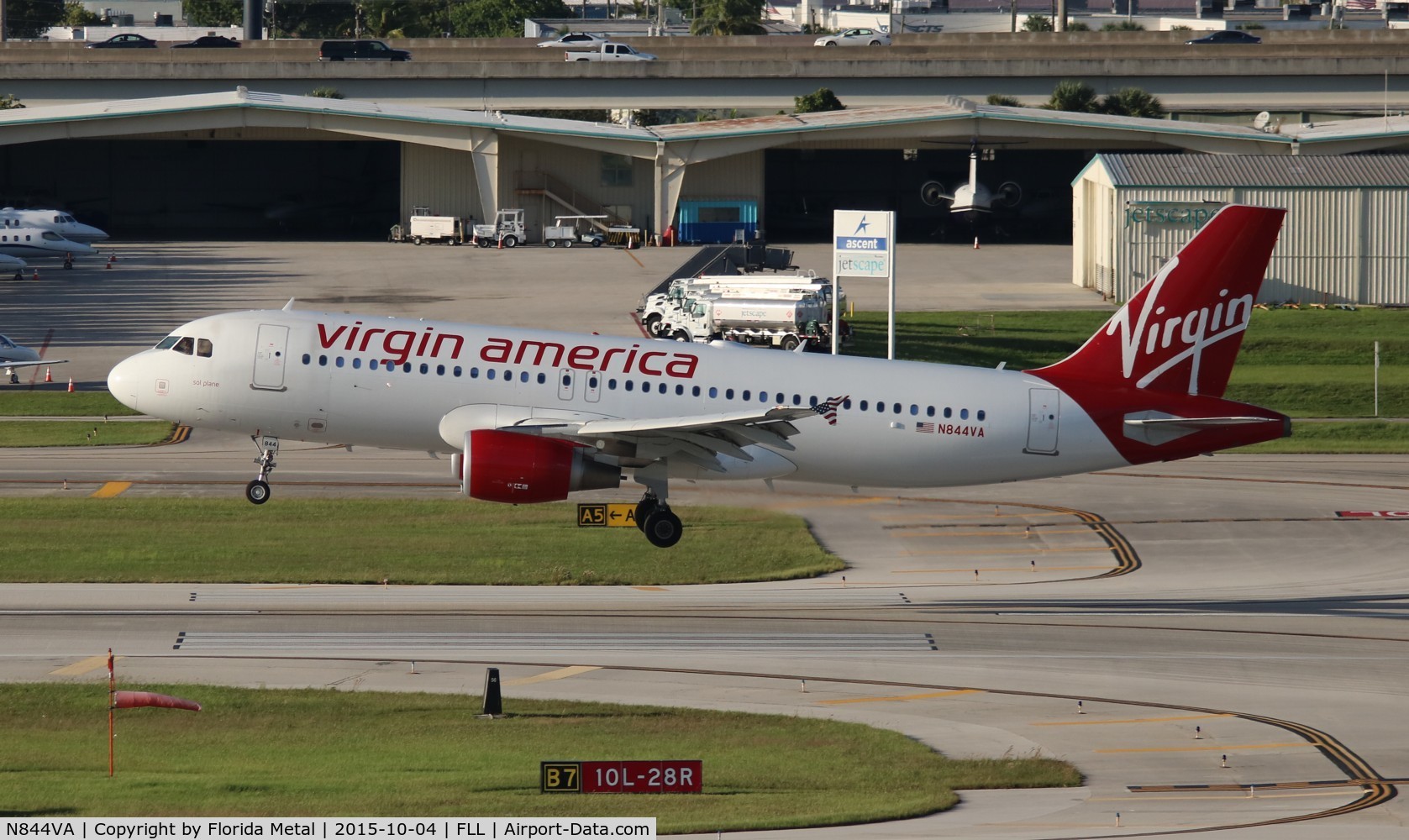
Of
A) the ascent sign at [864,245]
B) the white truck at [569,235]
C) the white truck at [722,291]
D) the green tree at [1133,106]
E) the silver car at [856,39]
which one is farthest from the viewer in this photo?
the silver car at [856,39]

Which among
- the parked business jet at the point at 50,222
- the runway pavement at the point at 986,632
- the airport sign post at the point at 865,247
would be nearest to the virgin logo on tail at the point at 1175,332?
the runway pavement at the point at 986,632

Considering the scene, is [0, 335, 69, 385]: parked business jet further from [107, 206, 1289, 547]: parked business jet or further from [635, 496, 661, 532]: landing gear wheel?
[635, 496, 661, 532]: landing gear wheel

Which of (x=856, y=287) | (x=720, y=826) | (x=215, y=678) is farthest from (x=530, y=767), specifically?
(x=856, y=287)

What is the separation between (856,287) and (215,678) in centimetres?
7271

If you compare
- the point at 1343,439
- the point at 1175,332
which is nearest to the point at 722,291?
the point at 1343,439

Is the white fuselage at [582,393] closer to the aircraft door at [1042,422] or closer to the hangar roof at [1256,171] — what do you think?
the aircraft door at [1042,422]

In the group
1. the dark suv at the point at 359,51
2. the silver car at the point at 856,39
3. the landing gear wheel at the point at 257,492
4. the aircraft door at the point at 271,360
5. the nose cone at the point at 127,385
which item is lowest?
the landing gear wheel at the point at 257,492

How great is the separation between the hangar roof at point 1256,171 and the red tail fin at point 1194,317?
2132 inches

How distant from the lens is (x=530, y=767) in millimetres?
29844

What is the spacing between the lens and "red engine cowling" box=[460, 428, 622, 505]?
38.3 m

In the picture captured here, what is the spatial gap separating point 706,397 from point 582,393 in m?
2.95

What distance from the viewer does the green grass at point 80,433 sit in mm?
62375

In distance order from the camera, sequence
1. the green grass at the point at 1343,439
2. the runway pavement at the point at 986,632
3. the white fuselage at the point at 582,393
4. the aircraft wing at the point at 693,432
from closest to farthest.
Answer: the runway pavement at the point at 986,632 → the aircraft wing at the point at 693,432 → the white fuselage at the point at 582,393 → the green grass at the point at 1343,439

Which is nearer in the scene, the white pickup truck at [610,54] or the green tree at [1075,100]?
the green tree at [1075,100]
